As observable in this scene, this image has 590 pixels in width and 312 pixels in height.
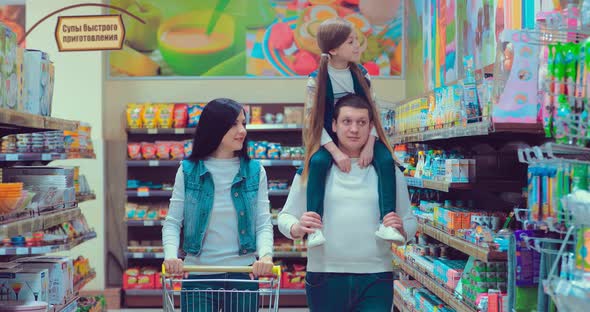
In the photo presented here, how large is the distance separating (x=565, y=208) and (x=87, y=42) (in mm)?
5733

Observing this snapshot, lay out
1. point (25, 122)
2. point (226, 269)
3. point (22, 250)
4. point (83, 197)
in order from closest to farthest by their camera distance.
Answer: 1. point (226, 269)
2. point (25, 122)
3. point (22, 250)
4. point (83, 197)

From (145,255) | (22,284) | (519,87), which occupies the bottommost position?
(145,255)

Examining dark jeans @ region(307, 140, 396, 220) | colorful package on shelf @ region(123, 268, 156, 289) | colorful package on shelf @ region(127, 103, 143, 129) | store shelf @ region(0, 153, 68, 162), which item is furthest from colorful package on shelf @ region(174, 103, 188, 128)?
dark jeans @ region(307, 140, 396, 220)

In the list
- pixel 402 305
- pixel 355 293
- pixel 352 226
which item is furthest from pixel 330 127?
pixel 402 305

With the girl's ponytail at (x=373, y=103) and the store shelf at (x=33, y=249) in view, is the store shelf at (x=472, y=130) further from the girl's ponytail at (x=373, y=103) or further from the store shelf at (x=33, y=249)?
the store shelf at (x=33, y=249)

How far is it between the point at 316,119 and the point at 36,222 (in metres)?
1.31

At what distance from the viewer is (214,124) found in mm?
3279

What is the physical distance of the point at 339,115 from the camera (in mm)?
3070

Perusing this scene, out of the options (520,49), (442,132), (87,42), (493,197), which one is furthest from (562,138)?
(87,42)

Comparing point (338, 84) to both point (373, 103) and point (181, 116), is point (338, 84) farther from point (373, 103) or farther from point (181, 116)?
point (181, 116)

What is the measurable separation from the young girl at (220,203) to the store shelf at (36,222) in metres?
0.57

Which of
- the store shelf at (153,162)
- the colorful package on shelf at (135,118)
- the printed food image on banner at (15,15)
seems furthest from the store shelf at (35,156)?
the printed food image on banner at (15,15)

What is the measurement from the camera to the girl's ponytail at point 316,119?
3.19m

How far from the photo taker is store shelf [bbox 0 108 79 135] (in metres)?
3.03
